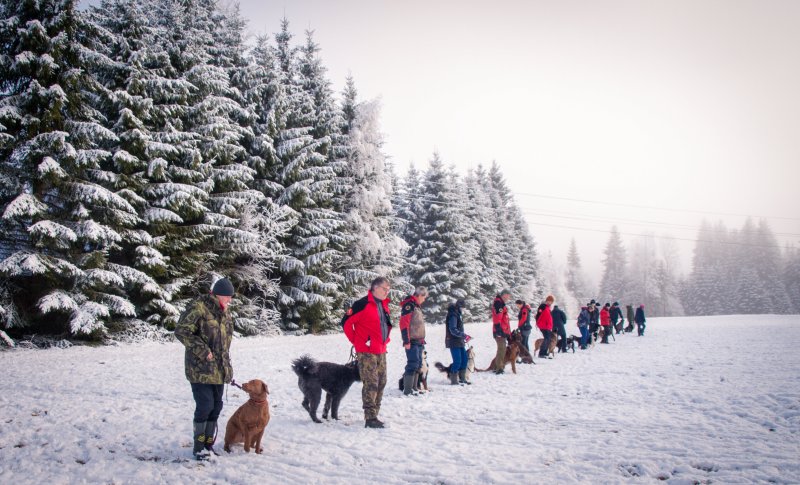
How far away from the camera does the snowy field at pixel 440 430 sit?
4461mm

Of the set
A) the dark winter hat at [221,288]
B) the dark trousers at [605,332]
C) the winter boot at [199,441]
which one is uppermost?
the dark winter hat at [221,288]

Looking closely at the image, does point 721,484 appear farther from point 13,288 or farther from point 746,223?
point 746,223

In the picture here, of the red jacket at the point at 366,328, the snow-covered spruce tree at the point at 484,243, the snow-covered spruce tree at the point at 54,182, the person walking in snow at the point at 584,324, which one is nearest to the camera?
the red jacket at the point at 366,328

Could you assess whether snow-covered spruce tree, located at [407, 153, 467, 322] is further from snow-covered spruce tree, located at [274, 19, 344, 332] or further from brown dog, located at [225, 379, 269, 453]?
brown dog, located at [225, 379, 269, 453]

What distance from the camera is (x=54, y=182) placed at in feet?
41.5

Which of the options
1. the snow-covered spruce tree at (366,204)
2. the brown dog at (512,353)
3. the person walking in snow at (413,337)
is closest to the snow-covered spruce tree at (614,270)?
the snow-covered spruce tree at (366,204)

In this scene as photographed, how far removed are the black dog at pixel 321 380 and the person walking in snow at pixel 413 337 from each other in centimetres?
189

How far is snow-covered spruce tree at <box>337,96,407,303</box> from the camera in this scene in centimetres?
2259

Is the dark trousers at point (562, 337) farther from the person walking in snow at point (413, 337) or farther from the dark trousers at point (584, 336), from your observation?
the person walking in snow at point (413, 337)

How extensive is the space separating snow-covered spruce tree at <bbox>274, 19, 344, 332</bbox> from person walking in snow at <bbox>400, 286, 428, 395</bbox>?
11334 mm

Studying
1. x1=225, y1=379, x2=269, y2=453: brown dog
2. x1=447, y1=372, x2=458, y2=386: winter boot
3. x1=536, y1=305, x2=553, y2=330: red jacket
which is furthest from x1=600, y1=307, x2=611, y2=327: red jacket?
x1=225, y1=379, x2=269, y2=453: brown dog

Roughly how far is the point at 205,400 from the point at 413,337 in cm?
472

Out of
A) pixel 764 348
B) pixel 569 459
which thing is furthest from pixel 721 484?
pixel 764 348

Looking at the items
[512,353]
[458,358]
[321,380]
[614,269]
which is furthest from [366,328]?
[614,269]
